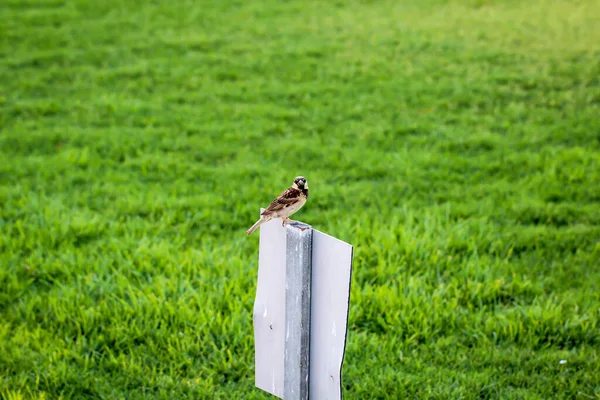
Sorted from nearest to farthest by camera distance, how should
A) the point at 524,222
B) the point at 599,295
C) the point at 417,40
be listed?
the point at 599,295 < the point at 524,222 < the point at 417,40

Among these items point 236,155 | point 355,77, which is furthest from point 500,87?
point 236,155

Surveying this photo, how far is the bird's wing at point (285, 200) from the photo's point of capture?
2.91 meters

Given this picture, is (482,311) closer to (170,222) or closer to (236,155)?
(170,222)

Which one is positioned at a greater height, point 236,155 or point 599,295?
point 236,155

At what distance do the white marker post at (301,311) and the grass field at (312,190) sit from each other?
1.26 meters

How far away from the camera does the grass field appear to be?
3.96m

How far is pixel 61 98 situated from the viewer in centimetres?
866

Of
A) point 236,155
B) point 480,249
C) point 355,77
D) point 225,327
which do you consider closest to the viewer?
point 225,327

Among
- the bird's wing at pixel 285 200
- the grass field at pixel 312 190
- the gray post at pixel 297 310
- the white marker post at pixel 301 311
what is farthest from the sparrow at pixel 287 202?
the grass field at pixel 312 190

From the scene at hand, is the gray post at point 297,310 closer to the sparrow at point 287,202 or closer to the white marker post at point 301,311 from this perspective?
the white marker post at point 301,311

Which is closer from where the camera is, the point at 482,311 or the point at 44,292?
the point at 482,311

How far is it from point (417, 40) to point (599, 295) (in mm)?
6560

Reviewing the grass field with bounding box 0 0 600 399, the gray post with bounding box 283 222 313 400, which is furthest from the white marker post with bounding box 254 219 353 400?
the grass field with bounding box 0 0 600 399

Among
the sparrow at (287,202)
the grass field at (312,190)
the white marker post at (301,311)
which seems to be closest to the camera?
the white marker post at (301,311)
